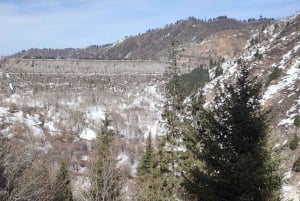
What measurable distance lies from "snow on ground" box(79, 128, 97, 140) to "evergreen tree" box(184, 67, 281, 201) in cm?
14060

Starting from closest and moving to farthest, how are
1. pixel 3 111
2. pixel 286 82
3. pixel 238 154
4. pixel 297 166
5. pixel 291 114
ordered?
1. pixel 238 154
2. pixel 297 166
3. pixel 291 114
4. pixel 286 82
5. pixel 3 111

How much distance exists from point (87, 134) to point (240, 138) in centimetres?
14672

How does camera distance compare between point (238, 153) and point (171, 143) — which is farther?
point (171, 143)

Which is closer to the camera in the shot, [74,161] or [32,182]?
[32,182]

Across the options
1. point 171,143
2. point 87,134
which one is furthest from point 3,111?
point 171,143

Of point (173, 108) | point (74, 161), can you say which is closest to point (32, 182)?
point (173, 108)

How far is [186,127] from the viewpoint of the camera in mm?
27500

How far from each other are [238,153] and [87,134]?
146765mm

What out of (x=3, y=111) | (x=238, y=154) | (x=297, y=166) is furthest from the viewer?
(x=3, y=111)

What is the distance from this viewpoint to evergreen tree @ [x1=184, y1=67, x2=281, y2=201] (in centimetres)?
1255

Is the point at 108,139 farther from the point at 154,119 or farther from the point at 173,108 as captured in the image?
the point at 154,119

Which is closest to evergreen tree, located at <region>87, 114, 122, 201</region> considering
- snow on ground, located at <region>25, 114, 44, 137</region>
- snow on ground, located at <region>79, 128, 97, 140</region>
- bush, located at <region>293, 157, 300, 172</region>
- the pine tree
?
the pine tree

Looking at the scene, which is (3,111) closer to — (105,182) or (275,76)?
(275,76)

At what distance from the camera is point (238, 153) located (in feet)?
44.0
